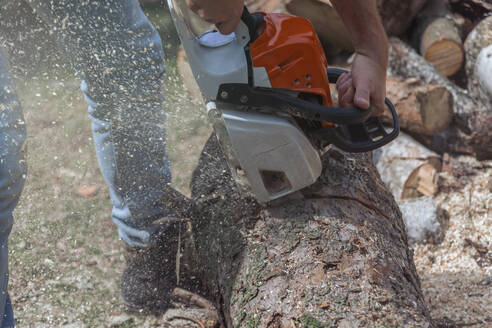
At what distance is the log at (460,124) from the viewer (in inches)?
103

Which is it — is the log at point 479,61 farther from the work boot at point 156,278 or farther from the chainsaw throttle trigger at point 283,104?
the work boot at point 156,278

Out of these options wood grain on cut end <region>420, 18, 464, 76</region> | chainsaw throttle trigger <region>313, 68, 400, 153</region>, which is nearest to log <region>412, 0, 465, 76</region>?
wood grain on cut end <region>420, 18, 464, 76</region>

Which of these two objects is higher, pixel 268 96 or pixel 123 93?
pixel 268 96

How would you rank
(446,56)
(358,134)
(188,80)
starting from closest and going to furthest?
(358,134), (446,56), (188,80)

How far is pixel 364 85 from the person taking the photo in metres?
1.38

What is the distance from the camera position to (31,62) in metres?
3.21

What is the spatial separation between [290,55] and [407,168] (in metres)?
1.44

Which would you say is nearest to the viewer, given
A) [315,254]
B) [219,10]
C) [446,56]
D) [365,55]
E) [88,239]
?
[219,10]

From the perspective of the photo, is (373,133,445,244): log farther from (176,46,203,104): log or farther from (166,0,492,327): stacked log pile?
(176,46,203,104): log

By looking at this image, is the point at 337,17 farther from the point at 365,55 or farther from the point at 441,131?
the point at 365,55

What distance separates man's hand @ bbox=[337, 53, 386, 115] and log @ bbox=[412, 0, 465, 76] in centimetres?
183

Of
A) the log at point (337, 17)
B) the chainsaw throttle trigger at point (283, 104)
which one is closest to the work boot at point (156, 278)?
the chainsaw throttle trigger at point (283, 104)

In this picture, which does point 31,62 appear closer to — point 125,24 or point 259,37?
point 125,24

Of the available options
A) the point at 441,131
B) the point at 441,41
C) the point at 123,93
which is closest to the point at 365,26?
the point at 123,93
